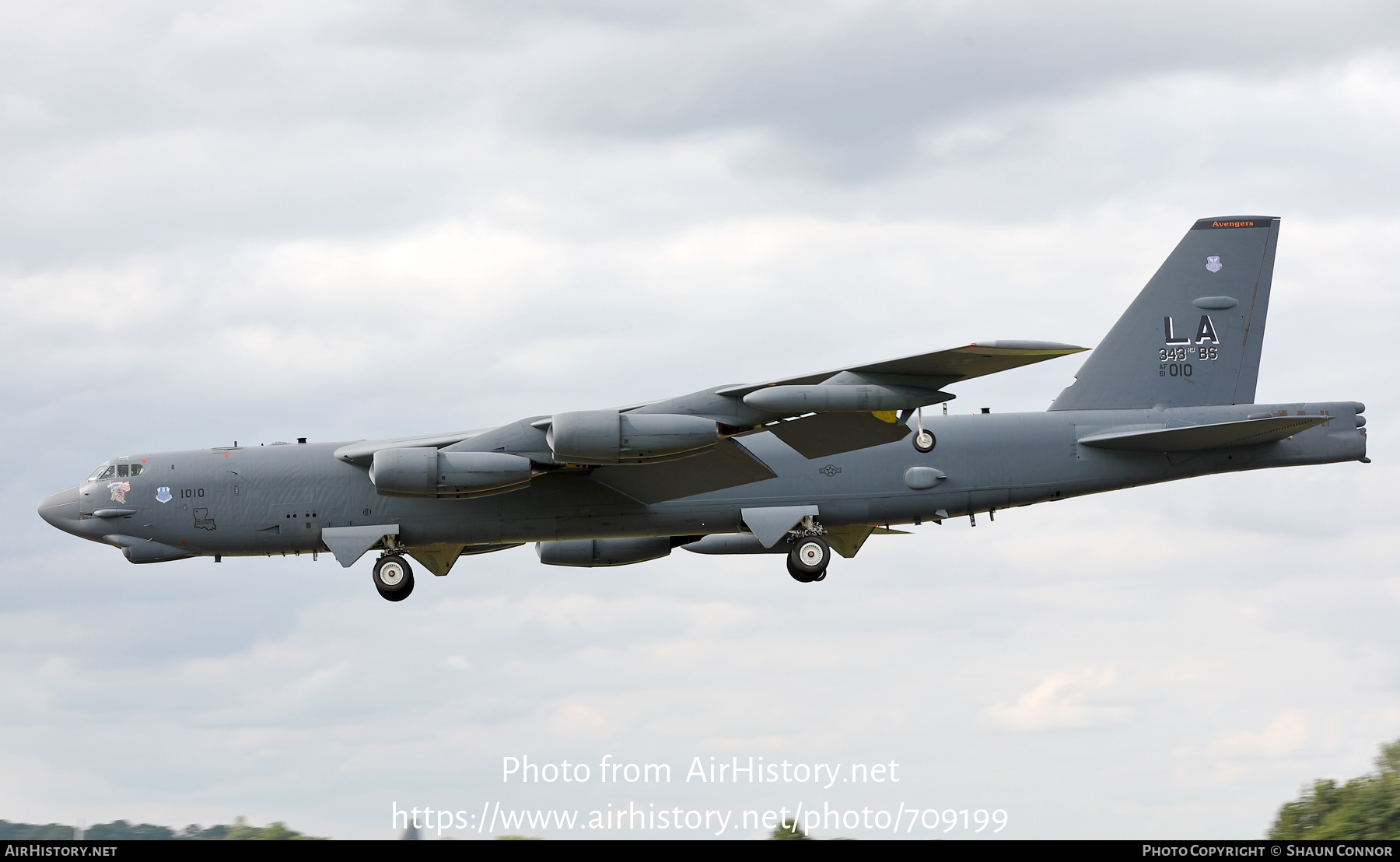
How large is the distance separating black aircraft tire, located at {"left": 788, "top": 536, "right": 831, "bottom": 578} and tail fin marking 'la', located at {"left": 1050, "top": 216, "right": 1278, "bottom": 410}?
729cm

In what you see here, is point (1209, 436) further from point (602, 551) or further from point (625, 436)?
point (602, 551)

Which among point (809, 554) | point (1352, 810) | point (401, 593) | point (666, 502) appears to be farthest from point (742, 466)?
point (1352, 810)

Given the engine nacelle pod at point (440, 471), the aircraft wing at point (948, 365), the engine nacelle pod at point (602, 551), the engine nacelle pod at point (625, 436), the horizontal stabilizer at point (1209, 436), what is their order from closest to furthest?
1. the aircraft wing at point (948, 365)
2. the engine nacelle pod at point (625, 436)
3. the engine nacelle pod at point (440, 471)
4. the horizontal stabilizer at point (1209, 436)
5. the engine nacelle pod at point (602, 551)

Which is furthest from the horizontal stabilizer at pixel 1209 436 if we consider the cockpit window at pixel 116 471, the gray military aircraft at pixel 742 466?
the cockpit window at pixel 116 471

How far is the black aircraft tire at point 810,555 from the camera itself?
105 ft

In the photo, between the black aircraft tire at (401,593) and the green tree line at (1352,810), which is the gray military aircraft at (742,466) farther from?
the green tree line at (1352,810)

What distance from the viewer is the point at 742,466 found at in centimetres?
3120

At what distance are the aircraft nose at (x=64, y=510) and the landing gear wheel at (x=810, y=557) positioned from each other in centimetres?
1561

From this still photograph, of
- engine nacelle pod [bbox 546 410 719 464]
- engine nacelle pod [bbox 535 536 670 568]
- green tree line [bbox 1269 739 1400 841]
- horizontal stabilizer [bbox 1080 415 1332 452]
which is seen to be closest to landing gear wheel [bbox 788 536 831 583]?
engine nacelle pod [bbox 535 536 670 568]

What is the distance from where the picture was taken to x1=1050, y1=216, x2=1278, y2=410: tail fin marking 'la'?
35.0 metres

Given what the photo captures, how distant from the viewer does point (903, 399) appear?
86.6ft

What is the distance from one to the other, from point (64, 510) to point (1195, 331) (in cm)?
2700
